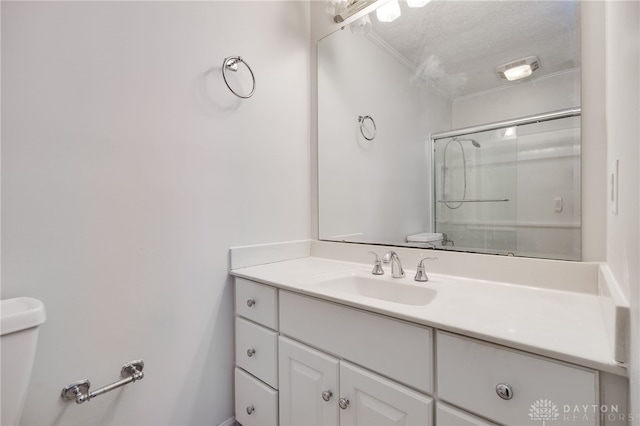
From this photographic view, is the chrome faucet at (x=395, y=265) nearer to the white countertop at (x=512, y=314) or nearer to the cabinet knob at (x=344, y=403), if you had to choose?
the white countertop at (x=512, y=314)

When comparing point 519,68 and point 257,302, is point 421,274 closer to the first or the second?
point 257,302

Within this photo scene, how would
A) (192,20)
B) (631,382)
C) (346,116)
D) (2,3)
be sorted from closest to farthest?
(631,382)
(2,3)
(192,20)
(346,116)

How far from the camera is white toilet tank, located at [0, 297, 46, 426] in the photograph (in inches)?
27.3

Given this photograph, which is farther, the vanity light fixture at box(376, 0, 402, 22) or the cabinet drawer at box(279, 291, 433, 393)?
the vanity light fixture at box(376, 0, 402, 22)

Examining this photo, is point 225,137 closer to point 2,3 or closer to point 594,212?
point 2,3

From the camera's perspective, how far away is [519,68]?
1090mm

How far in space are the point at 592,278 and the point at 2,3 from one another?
1969mm

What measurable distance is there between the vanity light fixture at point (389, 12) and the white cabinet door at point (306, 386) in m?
1.61

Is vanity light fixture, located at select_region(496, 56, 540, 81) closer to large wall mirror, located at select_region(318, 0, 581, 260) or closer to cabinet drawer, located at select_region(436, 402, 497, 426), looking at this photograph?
large wall mirror, located at select_region(318, 0, 581, 260)

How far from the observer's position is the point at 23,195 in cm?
85

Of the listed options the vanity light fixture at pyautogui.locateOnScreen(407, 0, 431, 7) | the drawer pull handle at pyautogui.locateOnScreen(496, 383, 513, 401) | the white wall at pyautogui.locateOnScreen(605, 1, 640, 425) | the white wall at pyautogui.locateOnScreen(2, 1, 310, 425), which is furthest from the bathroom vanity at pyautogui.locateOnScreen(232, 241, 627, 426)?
the vanity light fixture at pyautogui.locateOnScreen(407, 0, 431, 7)

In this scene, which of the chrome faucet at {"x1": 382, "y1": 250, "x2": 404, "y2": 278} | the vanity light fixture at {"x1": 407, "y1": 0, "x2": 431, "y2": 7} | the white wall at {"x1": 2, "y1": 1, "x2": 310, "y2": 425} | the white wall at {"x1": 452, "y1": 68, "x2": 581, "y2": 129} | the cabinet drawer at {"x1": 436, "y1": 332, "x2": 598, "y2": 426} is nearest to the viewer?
the cabinet drawer at {"x1": 436, "y1": 332, "x2": 598, "y2": 426}

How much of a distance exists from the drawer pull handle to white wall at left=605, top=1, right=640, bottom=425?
0.61ft

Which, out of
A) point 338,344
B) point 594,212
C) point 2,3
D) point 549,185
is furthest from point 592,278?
point 2,3
